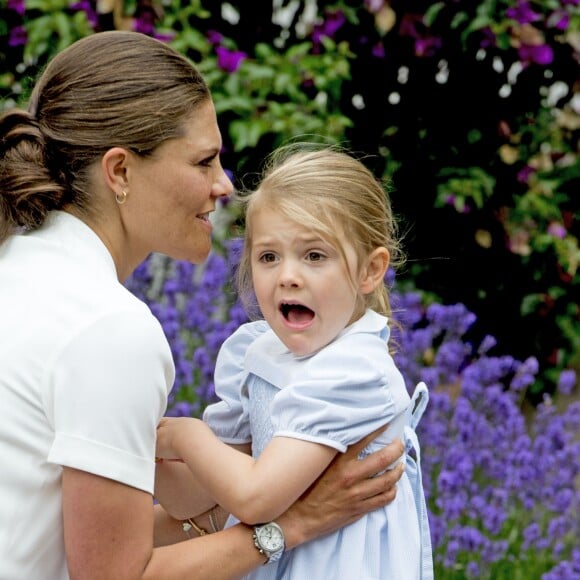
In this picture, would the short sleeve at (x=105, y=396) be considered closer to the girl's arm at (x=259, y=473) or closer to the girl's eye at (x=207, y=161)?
the girl's arm at (x=259, y=473)

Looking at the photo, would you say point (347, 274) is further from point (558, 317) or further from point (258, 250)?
point (558, 317)

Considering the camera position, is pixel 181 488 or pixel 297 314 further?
pixel 181 488

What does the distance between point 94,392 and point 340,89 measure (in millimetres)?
3075

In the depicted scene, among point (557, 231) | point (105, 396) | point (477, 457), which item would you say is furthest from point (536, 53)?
point (105, 396)

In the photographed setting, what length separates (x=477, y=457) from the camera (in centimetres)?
332

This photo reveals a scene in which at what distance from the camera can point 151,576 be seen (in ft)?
5.96

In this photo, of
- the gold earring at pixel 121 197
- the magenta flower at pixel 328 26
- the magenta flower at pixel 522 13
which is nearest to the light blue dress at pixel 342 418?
the gold earring at pixel 121 197

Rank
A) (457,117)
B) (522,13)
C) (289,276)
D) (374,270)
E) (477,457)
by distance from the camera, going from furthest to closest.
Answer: (457,117)
(522,13)
(477,457)
(374,270)
(289,276)

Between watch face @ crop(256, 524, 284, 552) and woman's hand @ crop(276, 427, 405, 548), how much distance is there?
13 millimetres

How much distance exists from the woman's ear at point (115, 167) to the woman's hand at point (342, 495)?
606 millimetres

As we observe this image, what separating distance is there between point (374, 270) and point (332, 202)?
0.16m

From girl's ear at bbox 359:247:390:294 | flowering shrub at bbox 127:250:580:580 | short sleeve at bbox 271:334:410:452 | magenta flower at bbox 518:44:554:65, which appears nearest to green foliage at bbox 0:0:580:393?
magenta flower at bbox 518:44:554:65

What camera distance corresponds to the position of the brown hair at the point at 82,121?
1957 mm

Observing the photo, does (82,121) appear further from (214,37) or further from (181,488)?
(214,37)
